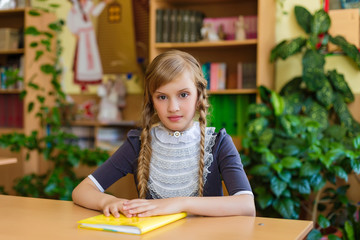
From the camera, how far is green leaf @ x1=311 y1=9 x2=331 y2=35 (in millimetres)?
3037

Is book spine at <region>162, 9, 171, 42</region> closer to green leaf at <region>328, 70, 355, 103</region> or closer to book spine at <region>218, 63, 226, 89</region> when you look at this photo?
book spine at <region>218, 63, 226, 89</region>

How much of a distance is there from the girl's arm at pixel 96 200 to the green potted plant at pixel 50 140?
2.42 m

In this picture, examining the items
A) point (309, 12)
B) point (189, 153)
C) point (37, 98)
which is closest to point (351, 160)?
point (309, 12)

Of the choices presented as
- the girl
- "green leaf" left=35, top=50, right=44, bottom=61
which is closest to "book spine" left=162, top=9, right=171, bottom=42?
"green leaf" left=35, top=50, right=44, bottom=61

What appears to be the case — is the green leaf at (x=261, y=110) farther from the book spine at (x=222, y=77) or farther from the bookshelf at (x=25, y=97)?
the bookshelf at (x=25, y=97)

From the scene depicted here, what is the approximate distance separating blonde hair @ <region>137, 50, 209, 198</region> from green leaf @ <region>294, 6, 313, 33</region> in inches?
75.3

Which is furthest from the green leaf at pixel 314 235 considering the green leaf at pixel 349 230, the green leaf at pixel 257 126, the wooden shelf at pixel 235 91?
the wooden shelf at pixel 235 91

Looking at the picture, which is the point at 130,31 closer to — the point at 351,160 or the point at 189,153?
the point at 351,160

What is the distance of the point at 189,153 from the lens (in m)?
1.50

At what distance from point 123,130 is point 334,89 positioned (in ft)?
6.22

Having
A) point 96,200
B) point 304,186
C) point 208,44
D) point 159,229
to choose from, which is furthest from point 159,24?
point 159,229

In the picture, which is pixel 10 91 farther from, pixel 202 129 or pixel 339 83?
pixel 202 129

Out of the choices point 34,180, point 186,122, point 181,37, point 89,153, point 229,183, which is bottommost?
point 34,180

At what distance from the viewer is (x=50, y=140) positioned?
403 centimetres
